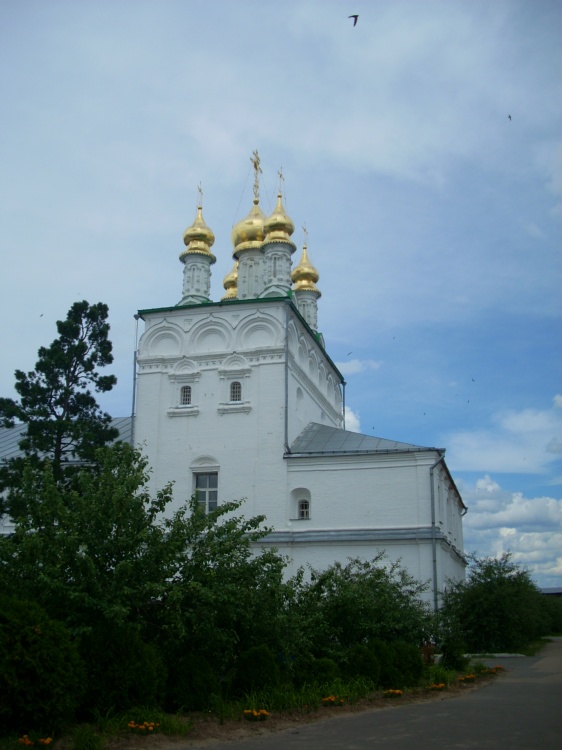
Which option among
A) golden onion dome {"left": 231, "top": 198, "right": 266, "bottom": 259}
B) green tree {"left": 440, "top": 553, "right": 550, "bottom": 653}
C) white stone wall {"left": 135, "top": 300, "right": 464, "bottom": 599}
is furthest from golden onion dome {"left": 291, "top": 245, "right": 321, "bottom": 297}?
green tree {"left": 440, "top": 553, "right": 550, "bottom": 653}

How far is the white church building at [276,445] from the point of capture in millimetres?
21562

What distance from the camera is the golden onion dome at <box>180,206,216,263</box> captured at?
2744 centimetres

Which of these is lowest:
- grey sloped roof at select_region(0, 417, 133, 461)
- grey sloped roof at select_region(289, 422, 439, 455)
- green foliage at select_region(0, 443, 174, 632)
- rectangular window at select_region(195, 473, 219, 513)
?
green foliage at select_region(0, 443, 174, 632)

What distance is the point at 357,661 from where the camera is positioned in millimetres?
12633

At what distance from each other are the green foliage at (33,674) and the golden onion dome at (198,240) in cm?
1973

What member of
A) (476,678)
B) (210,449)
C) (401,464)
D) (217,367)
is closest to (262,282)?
(217,367)

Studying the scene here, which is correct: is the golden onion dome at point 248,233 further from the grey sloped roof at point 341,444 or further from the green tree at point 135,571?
the green tree at point 135,571

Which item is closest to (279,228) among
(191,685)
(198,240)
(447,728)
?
(198,240)

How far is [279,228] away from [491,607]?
44.4 feet

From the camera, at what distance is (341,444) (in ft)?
76.1

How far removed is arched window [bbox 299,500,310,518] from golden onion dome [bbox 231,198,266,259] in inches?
379

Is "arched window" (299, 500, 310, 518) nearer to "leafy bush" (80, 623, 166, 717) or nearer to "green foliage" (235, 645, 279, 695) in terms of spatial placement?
"green foliage" (235, 645, 279, 695)

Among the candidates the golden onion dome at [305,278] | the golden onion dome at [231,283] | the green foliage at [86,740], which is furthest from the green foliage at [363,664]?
the golden onion dome at [231,283]

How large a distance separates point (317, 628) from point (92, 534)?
419cm
